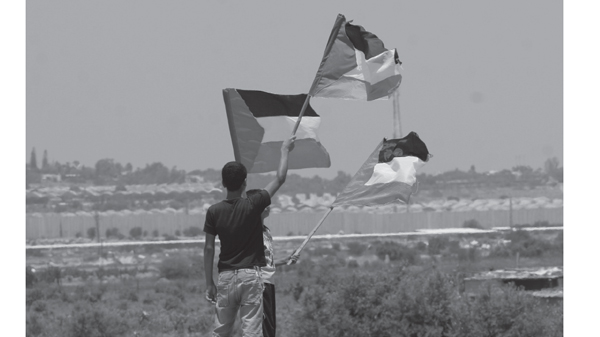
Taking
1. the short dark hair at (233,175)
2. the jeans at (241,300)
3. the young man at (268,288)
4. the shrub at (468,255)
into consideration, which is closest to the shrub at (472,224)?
the shrub at (468,255)

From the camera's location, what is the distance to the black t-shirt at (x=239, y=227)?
6.51 metres

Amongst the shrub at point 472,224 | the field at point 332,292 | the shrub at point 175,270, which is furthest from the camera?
the shrub at point 472,224

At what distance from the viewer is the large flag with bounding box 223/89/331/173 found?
29.3ft

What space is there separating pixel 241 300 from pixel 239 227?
1.58 feet

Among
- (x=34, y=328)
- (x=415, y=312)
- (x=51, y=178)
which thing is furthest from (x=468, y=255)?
(x=51, y=178)

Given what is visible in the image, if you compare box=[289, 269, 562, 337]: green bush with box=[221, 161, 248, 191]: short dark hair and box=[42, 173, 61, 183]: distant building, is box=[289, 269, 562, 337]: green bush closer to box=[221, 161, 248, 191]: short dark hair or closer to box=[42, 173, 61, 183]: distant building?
box=[221, 161, 248, 191]: short dark hair

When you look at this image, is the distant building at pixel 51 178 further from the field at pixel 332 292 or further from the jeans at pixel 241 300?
the jeans at pixel 241 300

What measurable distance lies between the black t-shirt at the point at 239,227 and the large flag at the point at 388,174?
7.22 feet

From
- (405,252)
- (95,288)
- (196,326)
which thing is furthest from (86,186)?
(196,326)

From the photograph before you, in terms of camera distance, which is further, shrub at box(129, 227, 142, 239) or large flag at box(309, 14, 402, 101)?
shrub at box(129, 227, 142, 239)

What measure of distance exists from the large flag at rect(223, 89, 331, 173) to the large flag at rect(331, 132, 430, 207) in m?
0.37

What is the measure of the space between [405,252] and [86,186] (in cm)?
6687

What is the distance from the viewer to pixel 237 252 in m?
6.59

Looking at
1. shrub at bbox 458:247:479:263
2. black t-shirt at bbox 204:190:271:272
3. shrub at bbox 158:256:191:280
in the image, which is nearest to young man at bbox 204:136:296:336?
black t-shirt at bbox 204:190:271:272
